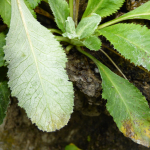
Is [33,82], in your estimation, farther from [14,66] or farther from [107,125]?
[107,125]

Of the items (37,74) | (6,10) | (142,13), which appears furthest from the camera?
(142,13)

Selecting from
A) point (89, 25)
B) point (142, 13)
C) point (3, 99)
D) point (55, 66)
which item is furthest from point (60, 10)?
point (3, 99)

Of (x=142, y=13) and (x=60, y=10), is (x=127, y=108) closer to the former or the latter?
(x=142, y=13)

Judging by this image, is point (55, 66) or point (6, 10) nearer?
point (55, 66)

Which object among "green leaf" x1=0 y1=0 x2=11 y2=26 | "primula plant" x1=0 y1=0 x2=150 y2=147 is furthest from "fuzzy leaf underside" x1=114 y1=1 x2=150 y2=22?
"green leaf" x1=0 y1=0 x2=11 y2=26

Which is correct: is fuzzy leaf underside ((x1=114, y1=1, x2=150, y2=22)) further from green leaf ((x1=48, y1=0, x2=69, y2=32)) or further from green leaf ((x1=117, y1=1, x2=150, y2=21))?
green leaf ((x1=48, y1=0, x2=69, y2=32))

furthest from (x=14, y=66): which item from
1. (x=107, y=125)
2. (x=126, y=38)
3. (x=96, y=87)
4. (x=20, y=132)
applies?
(x=107, y=125)

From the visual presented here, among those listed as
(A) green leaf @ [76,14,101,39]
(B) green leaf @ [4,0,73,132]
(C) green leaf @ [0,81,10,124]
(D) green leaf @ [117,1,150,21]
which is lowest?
(C) green leaf @ [0,81,10,124]

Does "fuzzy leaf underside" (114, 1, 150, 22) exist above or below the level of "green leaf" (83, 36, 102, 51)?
above
